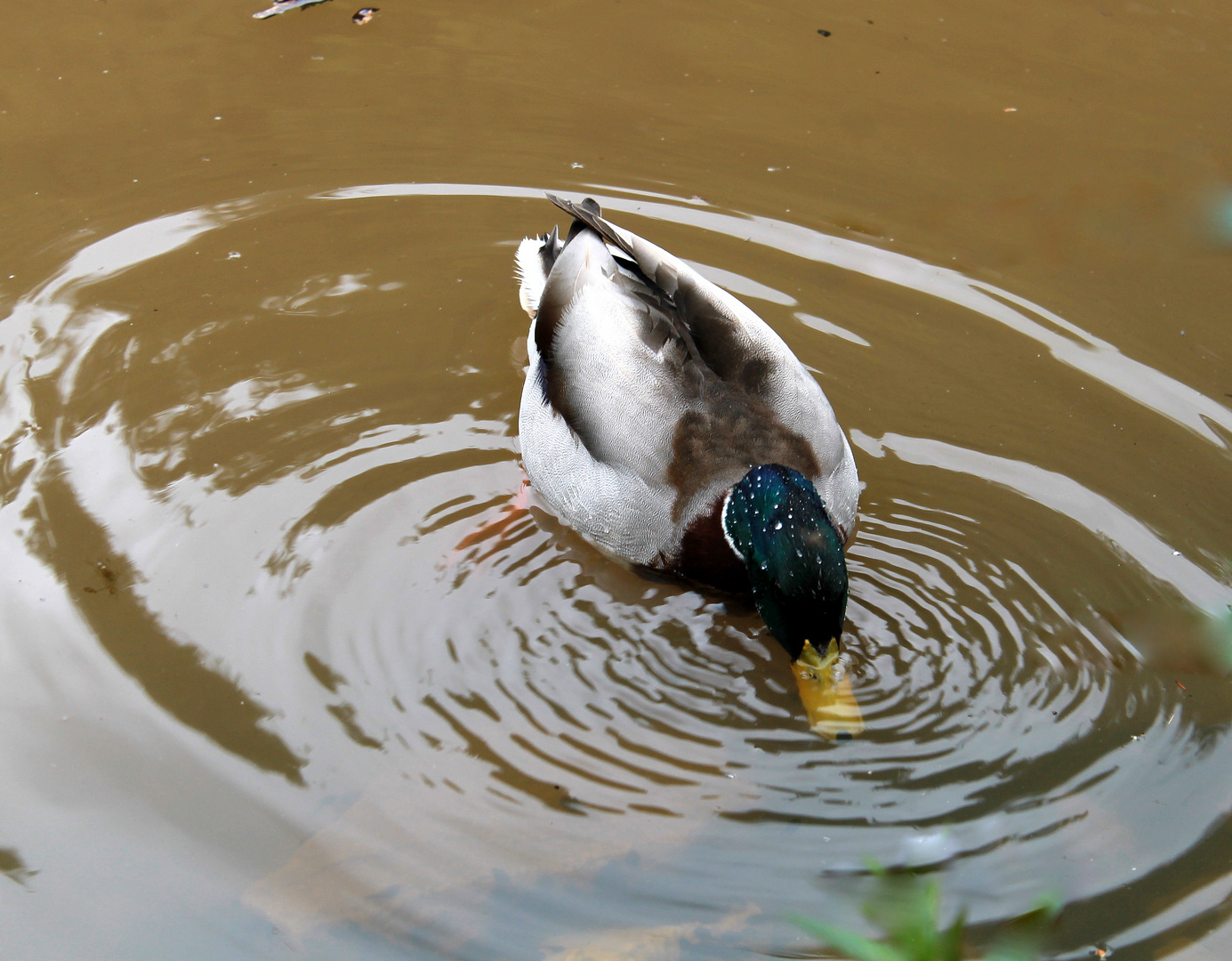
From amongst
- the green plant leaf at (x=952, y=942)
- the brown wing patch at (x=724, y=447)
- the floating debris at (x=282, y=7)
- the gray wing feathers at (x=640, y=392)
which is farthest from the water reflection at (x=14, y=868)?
the floating debris at (x=282, y=7)

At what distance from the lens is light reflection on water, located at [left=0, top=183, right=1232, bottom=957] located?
2.74 metres

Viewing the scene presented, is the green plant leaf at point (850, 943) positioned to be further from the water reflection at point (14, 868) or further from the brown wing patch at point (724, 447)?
the water reflection at point (14, 868)

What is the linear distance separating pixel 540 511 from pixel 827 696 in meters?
1.31

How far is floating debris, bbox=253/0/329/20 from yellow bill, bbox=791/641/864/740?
503cm

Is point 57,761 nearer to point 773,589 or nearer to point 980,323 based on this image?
point 773,589

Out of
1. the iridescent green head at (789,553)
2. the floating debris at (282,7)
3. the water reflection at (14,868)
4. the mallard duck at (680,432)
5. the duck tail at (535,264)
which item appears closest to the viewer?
the water reflection at (14,868)

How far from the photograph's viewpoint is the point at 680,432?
3.46m

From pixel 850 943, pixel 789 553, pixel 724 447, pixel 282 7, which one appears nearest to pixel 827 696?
pixel 789 553

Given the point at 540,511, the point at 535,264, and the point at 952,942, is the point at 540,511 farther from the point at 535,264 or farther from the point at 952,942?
the point at 952,942

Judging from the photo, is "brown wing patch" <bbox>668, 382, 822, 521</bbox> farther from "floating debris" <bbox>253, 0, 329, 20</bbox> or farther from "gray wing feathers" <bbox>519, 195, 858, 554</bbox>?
"floating debris" <bbox>253, 0, 329, 20</bbox>

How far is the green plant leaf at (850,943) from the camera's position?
2.45 m

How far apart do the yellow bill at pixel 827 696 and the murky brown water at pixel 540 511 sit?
73 mm

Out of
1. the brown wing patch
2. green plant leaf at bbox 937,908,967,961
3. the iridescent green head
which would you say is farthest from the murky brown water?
the brown wing patch

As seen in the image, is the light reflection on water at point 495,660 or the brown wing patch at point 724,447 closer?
the light reflection on water at point 495,660
